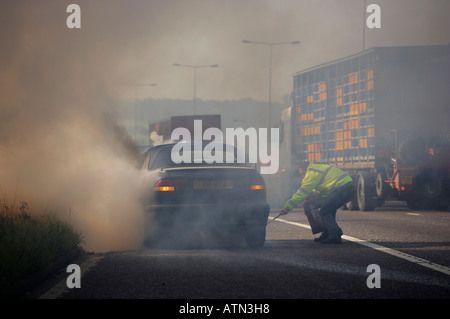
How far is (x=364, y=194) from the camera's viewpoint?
21875 mm

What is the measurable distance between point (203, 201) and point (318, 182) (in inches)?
80.9

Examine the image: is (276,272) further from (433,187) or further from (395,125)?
(395,125)

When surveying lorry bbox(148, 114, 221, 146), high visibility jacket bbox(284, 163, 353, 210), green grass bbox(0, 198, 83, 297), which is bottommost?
green grass bbox(0, 198, 83, 297)

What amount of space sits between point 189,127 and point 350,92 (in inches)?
527

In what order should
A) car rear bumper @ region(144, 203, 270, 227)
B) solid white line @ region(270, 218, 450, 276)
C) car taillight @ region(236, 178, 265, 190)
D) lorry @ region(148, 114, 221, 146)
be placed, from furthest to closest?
lorry @ region(148, 114, 221, 146)
car taillight @ region(236, 178, 265, 190)
car rear bumper @ region(144, 203, 270, 227)
solid white line @ region(270, 218, 450, 276)

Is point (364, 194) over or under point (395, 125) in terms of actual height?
under

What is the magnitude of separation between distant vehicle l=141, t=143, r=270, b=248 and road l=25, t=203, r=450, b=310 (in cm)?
34

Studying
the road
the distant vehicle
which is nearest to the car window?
the distant vehicle

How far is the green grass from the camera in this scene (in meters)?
7.21

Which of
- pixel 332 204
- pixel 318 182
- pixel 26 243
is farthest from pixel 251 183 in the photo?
pixel 26 243

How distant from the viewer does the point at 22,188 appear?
46.2ft

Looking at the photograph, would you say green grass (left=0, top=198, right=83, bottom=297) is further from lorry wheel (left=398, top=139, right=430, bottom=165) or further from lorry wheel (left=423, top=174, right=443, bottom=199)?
lorry wheel (left=423, top=174, right=443, bottom=199)

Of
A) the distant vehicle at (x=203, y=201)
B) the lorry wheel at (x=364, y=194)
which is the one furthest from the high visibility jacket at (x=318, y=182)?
the lorry wheel at (x=364, y=194)
